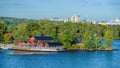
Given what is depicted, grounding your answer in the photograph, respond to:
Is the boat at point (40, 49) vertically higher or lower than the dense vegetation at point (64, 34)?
lower

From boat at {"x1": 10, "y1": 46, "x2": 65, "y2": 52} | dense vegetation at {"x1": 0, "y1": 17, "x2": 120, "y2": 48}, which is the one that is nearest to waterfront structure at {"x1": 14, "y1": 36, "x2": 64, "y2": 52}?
boat at {"x1": 10, "y1": 46, "x2": 65, "y2": 52}

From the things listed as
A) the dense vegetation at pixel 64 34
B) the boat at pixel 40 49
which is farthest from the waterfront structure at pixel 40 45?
the dense vegetation at pixel 64 34

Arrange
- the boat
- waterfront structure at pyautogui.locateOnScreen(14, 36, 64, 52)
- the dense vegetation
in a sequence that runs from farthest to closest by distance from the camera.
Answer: the dense vegetation < waterfront structure at pyautogui.locateOnScreen(14, 36, 64, 52) < the boat

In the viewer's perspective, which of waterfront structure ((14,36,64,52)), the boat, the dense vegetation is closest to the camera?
the boat

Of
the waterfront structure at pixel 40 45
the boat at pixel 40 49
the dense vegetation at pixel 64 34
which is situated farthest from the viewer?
the dense vegetation at pixel 64 34

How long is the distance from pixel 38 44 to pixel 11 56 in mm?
9948

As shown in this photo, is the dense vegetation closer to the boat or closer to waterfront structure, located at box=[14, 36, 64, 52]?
waterfront structure, located at box=[14, 36, 64, 52]

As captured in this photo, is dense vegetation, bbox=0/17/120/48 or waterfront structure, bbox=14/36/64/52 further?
dense vegetation, bbox=0/17/120/48

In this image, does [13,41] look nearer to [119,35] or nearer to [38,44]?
[38,44]

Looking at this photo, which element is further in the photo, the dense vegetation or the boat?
the dense vegetation

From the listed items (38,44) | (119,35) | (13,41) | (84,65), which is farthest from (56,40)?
(119,35)

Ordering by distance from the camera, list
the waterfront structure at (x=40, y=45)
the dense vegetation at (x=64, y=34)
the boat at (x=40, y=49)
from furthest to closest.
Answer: the dense vegetation at (x=64, y=34) → the waterfront structure at (x=40, y=45) → the boat at (x=40, y=49)

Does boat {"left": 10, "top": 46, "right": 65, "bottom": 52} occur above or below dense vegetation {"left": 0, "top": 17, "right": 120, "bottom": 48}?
below

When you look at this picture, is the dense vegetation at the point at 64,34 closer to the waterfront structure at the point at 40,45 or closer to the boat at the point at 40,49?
the waterfront structure at the point at 40,45
